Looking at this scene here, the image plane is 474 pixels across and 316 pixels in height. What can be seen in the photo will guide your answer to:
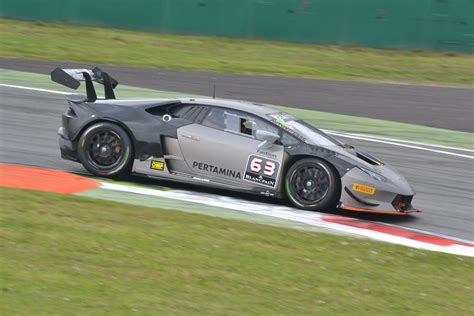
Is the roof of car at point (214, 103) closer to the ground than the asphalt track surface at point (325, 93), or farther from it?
closer to the ground

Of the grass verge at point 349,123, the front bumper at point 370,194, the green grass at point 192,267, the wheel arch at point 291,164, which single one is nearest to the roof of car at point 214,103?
the wheel arch at point 291,164

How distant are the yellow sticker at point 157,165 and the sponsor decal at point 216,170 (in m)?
0.40

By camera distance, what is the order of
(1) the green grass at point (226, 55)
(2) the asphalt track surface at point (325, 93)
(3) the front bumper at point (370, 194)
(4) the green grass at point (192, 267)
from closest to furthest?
(4) the green grass at point (192, 267) < (3) the front bumper at point (370, 194) < (2) the asphalt track surface at point (325, 93) < (1) the green grass at point (226, 55)

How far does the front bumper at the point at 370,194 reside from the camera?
1043 centimetres

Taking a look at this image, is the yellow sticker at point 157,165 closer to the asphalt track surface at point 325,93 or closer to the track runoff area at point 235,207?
the track runoff area at point 235,207

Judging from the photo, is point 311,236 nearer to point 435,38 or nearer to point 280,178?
point 280,178

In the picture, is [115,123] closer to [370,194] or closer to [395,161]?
[370,194]

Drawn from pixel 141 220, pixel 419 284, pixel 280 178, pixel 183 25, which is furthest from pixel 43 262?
pixel 183 25

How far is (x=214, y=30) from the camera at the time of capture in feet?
86.6

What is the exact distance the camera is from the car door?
1062 centimetres

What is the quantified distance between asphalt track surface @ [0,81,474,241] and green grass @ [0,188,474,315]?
183 cm

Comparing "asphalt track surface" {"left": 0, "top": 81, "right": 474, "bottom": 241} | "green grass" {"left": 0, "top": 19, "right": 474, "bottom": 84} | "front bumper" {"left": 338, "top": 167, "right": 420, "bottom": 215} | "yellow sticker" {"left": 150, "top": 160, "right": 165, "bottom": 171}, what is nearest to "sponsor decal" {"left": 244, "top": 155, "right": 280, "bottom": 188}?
"asphalt track surface" {"left": 0, "top": 81, "right": 474, "bottom": 241}

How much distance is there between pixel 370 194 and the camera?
34.4 ft

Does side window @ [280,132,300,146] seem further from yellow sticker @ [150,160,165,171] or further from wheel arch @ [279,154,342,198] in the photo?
yellow sticker @ [150,160,165,171]
